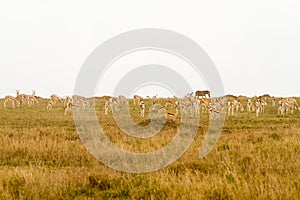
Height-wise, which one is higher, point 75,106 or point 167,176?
point 75,106

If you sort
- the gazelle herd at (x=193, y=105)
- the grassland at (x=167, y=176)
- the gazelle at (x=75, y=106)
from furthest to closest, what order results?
1. the gazelle at (x=75, y=106)
2. the gazelle herd at (x=193, y=105)
3. the grassland at (x=167, y=176)

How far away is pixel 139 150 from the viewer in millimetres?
11258

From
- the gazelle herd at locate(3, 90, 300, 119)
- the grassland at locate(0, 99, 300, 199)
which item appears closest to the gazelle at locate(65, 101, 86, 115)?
the gazelle herd at locate(3, 90, 300, 119)

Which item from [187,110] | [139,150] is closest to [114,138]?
[139,150]

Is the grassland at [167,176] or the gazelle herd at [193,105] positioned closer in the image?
the grassland at [167,176]

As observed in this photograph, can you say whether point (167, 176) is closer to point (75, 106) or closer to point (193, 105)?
point (193, 105)

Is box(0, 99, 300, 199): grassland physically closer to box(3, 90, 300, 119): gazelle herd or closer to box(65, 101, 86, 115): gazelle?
box(3, 90, 300, 119): gazelle herd

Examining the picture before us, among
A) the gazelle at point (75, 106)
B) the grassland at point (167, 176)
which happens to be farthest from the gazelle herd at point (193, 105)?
the grassland at point (167, 176)

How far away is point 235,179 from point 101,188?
118 inches

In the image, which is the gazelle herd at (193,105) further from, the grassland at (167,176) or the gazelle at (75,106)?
the grassland at (167,176)

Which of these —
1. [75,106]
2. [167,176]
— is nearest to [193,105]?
[75,106]

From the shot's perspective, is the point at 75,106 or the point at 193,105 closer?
the point at 193,105

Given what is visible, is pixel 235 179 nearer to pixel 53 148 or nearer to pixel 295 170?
pixel 295 170

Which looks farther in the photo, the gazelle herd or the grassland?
the gazelle herd
